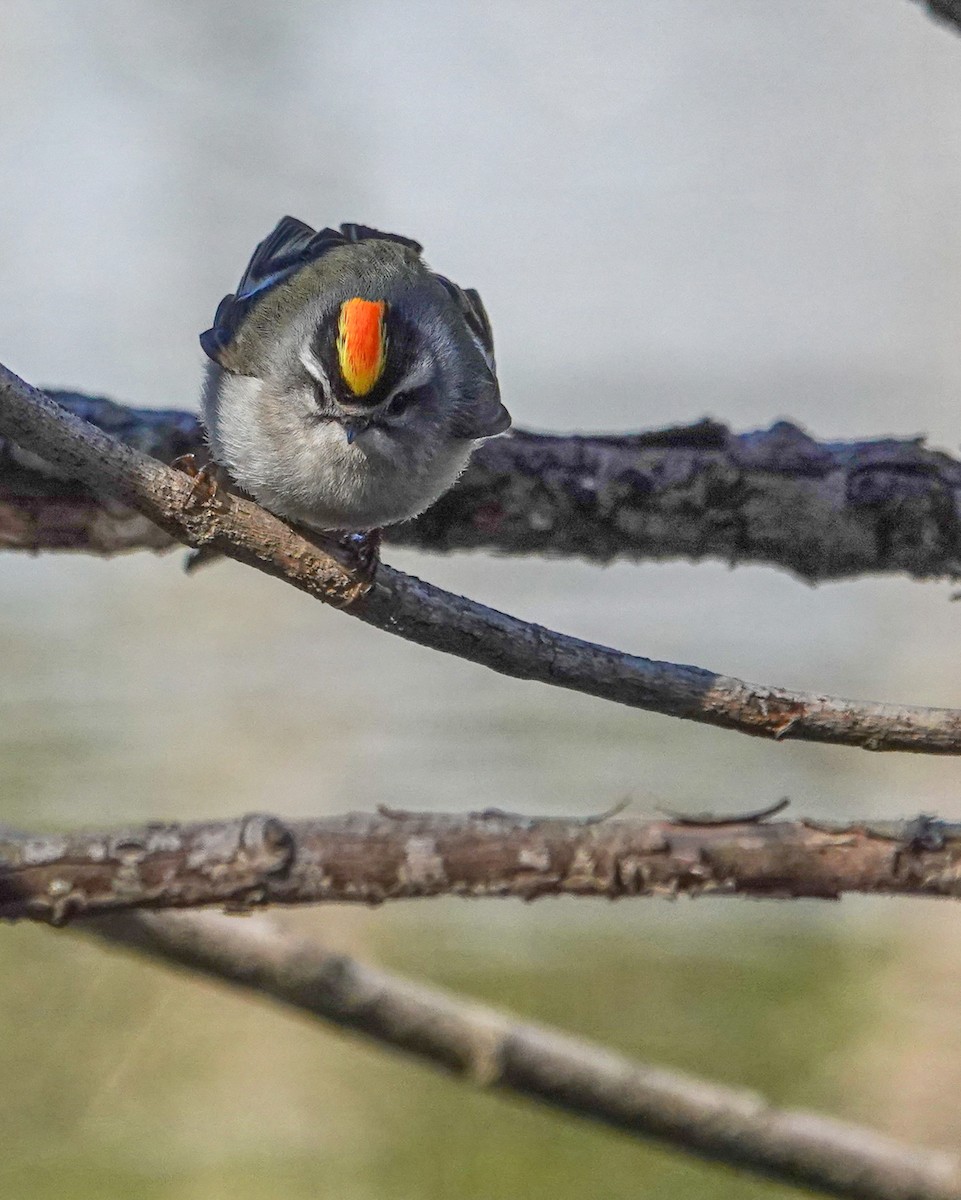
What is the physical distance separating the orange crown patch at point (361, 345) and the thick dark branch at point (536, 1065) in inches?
37.4

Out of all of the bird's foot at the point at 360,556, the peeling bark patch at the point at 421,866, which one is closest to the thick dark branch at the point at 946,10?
the bird's foot at the point at 360,556

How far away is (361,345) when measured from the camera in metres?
2.43

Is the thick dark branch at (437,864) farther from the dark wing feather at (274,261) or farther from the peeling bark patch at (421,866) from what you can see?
the dark wing feather at (274,261)

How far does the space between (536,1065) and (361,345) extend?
1.26m

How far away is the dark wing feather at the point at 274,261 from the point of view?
266 cm

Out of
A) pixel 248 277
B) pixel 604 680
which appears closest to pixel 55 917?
pixel 604 680

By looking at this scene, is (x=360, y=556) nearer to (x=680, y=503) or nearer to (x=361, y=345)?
(x=361, y=345)

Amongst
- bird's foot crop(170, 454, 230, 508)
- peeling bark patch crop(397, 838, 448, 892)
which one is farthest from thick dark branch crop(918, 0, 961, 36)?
peeling bark patch crop(397, 838, 448, 892)

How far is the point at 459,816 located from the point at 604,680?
32 centimetres

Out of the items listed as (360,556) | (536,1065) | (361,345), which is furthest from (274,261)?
(536,1065)

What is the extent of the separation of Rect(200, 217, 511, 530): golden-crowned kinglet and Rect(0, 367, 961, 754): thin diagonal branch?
454 mm

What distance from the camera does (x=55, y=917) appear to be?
200 cm

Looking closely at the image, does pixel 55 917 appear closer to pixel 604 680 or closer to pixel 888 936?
Result: pixel 604 680

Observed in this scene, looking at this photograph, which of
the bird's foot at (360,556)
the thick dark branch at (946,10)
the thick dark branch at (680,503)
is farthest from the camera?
the thick dark branch at (680,503)
